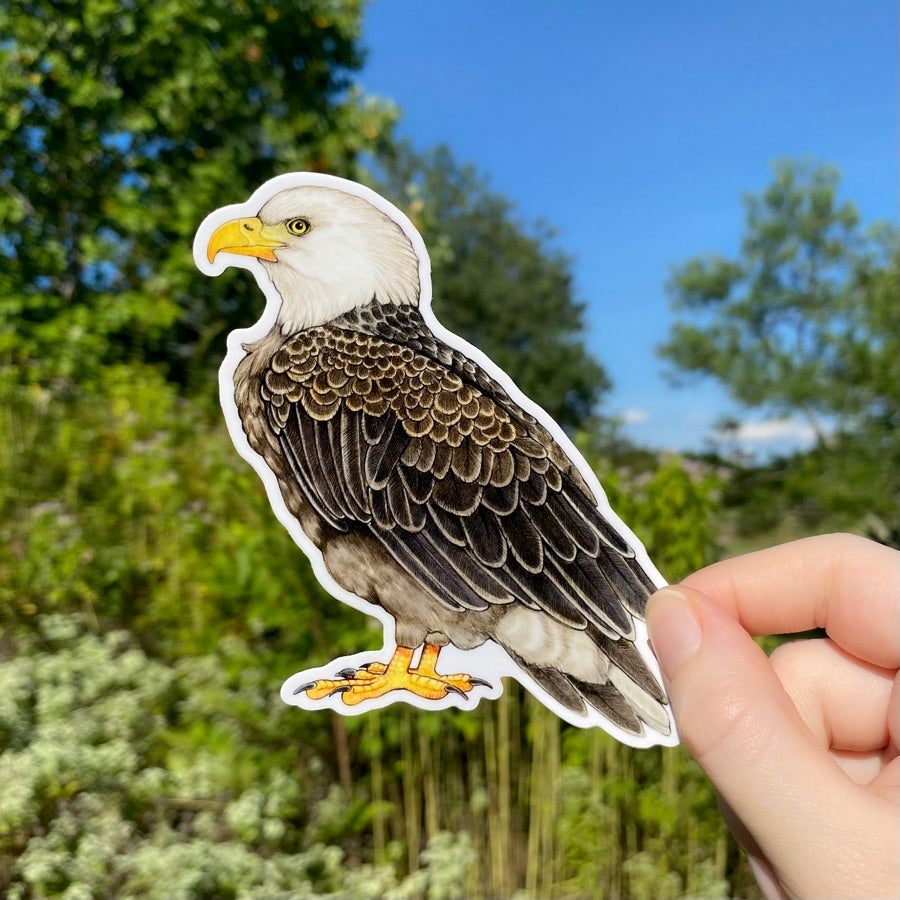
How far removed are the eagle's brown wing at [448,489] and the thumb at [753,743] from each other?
0.08 metres

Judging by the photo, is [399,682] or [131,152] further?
[131,152]

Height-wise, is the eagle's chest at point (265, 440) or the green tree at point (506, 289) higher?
the green tree at point (506, 289)

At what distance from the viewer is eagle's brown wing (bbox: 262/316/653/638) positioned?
2.93 ft

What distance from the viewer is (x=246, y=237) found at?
0.96m

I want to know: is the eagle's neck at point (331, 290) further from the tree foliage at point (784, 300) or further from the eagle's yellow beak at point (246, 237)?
the tree foliage at point (784, 300)

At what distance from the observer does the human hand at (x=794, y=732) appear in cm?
77

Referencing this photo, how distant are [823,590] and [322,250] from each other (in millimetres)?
953

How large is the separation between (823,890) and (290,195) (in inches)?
43.8

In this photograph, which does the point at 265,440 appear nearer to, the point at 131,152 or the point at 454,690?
the point at 454,690

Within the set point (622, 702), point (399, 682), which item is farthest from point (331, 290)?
point (622, 702)

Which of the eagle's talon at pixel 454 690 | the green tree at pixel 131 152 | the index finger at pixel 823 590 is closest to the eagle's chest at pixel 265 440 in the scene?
the eagle's talon at pixel 454 690

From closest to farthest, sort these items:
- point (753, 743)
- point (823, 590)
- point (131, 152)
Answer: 1. point (753, 743)
2. point (823, 590)
3. point (131, 152)

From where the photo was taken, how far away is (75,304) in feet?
14.4

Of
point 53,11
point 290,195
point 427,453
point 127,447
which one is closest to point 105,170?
point 53,11
